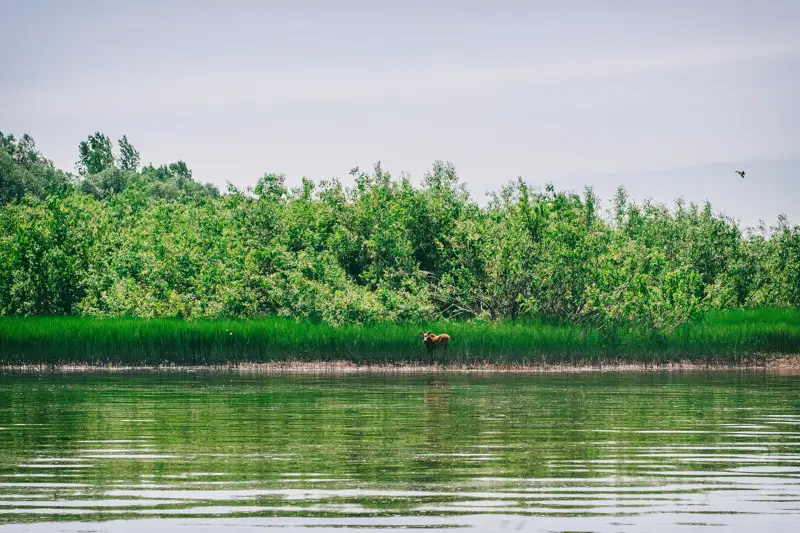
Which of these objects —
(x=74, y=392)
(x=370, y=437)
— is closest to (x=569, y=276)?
(x=74, y=392)

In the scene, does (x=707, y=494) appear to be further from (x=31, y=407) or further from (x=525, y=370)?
(x=525, y=370)

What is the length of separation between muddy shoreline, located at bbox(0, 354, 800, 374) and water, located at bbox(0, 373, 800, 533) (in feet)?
42.6

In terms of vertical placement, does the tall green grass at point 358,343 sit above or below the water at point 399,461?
above

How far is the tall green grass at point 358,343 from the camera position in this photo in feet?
153

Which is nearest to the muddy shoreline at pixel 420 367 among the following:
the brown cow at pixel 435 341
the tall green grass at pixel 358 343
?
the tall green grass at pixel 358 343

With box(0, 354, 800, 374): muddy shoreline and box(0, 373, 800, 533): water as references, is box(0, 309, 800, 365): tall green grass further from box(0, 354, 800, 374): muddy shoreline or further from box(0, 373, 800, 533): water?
box(0, 373, 800, 533): water

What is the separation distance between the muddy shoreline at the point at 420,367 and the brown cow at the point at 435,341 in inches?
28.0

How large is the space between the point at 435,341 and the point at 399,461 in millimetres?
28561

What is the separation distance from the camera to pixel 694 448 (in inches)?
786

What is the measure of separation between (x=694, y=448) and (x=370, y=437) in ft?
17.3

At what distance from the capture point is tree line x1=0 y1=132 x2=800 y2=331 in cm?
5403

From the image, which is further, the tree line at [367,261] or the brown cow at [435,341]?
the tree line at [367,261]

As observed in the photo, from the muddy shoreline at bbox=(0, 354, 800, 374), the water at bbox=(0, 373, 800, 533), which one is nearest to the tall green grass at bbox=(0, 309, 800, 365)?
the muddy shoreline at bbox=(0, 354, 800, 374)

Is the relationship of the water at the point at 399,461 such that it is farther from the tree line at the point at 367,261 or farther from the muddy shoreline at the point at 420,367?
the tree line at the point at 367,261
